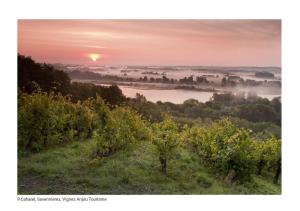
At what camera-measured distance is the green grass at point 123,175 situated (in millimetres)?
8797

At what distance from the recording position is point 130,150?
9.16m

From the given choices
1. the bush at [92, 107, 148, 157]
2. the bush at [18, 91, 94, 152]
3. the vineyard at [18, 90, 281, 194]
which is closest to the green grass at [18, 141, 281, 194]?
the vineyard at [18, 90, 281, 194]

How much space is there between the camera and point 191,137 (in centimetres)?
922

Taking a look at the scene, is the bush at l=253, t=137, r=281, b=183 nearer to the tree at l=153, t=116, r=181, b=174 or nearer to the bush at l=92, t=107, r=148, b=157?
the tree at l=153, t=116, r=181, b=174

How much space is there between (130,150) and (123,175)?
0.46 meters

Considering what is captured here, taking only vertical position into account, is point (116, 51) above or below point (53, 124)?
above

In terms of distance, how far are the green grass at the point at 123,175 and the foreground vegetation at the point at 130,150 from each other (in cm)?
2

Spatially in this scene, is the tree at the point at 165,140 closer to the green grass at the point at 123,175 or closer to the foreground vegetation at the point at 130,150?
the foreground vegetation at the point at 130,150

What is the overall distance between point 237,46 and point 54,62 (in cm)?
295

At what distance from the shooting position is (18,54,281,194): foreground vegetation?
884 cm
